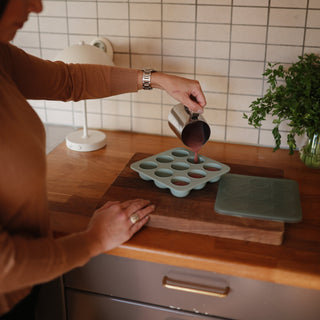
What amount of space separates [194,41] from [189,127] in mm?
442

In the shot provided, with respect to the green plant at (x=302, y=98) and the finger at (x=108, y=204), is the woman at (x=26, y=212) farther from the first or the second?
the green plant at (x=302, y=98)

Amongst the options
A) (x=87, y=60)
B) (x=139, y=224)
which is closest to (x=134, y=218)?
(x=139, y=224)

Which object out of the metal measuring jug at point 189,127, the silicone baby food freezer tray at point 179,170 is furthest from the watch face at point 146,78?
the silicone baby food freezer tray at point 179,170

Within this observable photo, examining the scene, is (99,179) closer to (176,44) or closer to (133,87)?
(133,87)

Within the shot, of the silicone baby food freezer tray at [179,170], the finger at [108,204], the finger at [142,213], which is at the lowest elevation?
the finger at [142,213]

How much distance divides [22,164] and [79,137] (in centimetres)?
79

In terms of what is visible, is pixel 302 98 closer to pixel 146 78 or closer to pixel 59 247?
pixel 146 78

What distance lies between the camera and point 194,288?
1062 mm

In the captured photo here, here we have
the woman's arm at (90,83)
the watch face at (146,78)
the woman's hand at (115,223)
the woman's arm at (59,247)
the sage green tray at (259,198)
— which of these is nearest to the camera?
the woman's arm at (59,247)

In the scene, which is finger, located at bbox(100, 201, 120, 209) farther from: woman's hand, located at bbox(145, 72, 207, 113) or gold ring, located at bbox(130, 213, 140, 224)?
woman's hand, located at bbox(145, 72, 207, 113)

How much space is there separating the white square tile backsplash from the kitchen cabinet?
459mm

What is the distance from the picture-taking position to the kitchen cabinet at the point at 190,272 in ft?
3.25

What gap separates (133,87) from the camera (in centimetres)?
132

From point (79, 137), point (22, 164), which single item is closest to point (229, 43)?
point (79, 137)
